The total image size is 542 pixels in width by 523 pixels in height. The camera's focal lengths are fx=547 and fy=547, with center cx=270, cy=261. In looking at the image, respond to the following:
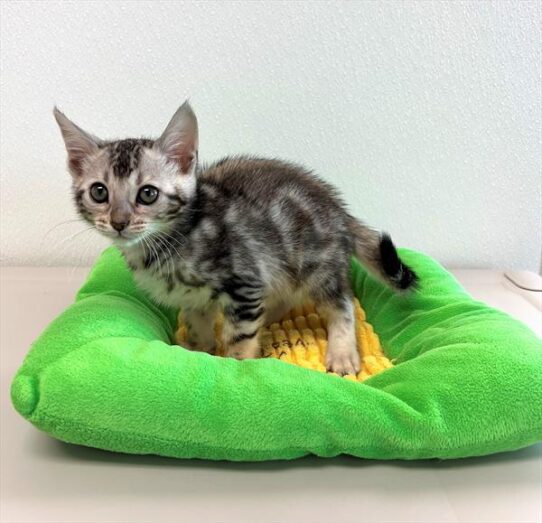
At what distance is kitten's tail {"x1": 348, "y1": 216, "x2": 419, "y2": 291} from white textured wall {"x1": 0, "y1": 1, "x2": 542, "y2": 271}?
351 mm

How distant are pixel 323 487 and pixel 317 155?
1144mm

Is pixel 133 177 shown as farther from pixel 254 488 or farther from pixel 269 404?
pixel 254 488

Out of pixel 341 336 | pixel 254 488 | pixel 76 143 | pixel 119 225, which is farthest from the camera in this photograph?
pixel 341 336

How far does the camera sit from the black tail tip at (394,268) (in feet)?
4.53

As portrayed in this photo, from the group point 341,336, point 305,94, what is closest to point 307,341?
point 341,336

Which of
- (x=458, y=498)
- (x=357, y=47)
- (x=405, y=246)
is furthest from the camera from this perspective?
(x=405, y=246)

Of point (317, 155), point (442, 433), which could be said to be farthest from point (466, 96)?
point (442, 433)

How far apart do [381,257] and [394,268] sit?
5 centimetres

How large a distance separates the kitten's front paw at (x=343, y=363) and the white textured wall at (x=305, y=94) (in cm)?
67

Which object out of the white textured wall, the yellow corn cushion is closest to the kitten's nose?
the yellow corn cushion

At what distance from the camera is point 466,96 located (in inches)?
67.7

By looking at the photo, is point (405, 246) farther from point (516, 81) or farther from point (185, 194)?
point (185, 194)

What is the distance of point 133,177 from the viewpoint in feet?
3.71

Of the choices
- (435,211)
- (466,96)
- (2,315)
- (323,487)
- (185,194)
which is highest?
(466,96)
